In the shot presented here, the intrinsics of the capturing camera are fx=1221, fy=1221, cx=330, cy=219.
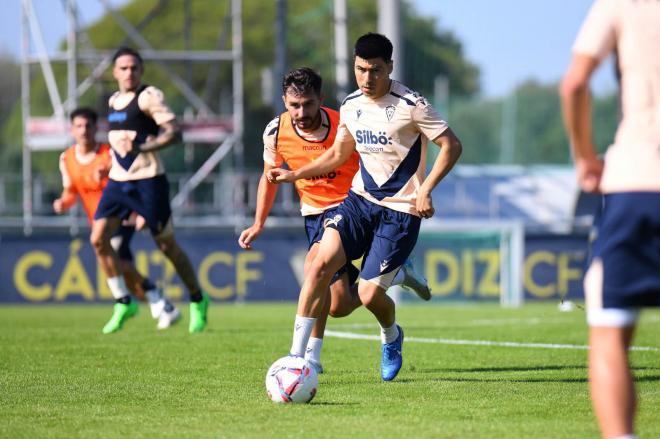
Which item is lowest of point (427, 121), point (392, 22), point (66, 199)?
point (66, 199)

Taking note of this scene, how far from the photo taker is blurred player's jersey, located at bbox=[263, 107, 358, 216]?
915 centimetres

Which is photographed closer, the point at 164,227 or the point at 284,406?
→ the point at 284,406

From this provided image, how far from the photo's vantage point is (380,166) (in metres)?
8.30

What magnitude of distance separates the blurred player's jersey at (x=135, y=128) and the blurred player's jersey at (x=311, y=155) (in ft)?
10.4

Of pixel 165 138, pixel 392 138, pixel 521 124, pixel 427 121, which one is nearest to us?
pixel 427 121

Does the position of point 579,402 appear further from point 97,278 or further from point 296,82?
point 97,278

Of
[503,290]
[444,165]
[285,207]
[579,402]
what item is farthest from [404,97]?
[285,207]

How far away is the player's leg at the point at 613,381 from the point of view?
467cm

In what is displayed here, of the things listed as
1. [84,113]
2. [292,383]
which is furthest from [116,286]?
[292,383]

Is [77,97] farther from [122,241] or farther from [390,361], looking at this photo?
[390,361]

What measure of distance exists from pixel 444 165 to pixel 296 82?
50.6 inches

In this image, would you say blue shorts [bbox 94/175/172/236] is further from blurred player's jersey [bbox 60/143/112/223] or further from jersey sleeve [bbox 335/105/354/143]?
jersey sleeve [bbox 335/105/354/143]

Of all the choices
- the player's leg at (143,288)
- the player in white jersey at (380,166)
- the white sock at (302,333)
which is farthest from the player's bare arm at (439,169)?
the player's leg at (143,288)

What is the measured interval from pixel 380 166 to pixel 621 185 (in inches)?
144
